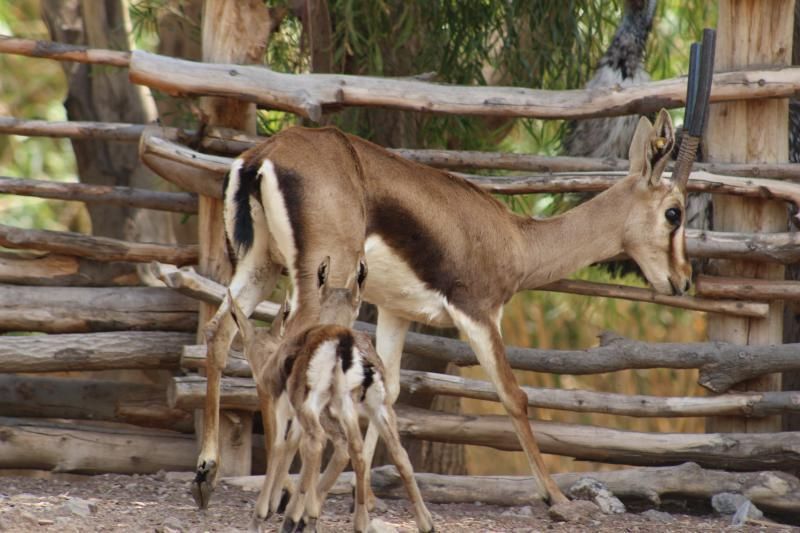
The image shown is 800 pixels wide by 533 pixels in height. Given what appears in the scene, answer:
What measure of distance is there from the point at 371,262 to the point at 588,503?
1478 mm

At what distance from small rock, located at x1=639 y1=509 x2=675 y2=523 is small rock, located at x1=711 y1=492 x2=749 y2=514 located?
225 mm

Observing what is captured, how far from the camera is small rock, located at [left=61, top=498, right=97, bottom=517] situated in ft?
16.6

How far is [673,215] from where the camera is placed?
6004 millimetres

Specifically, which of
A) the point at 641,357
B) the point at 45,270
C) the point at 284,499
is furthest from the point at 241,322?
the point at 641,357

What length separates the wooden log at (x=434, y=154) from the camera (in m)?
6.29

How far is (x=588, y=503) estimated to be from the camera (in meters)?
5.69

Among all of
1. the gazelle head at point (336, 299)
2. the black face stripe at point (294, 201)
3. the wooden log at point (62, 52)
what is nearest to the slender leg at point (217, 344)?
the black face stripe at point (294, 201)

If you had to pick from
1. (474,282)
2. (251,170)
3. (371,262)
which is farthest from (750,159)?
(251,170)

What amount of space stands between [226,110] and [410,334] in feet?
4.78

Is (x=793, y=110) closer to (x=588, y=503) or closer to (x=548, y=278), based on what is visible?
(x=548, y=278)

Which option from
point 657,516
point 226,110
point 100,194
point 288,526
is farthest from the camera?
point 100,194

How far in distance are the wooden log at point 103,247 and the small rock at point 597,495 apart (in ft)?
7.48

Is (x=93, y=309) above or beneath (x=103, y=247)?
beneath

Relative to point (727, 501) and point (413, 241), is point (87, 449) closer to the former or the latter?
point (413, 241)
